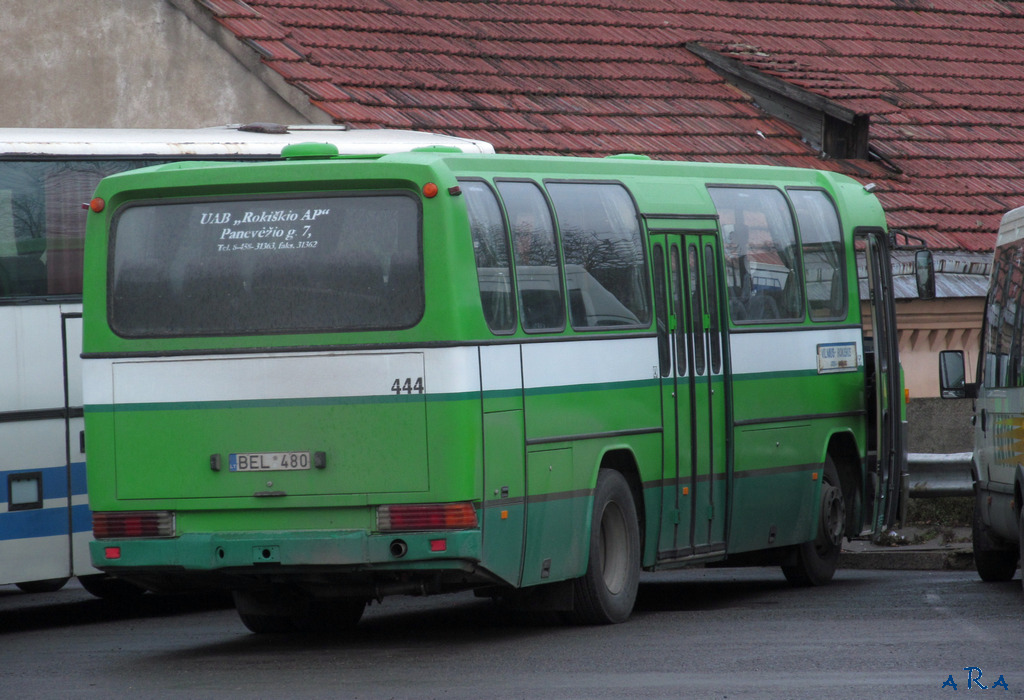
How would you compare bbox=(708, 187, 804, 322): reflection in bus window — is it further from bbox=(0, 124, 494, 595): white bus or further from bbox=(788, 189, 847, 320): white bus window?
bbox=(0, 124, 494, 595): white bus

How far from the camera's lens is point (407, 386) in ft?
34.2

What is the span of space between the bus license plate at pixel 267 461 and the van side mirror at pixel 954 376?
5510 millimetres

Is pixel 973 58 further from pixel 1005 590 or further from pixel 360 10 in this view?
pixel 1005 590

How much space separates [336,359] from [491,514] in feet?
3.91

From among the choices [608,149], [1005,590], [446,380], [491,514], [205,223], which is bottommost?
[1005,590]

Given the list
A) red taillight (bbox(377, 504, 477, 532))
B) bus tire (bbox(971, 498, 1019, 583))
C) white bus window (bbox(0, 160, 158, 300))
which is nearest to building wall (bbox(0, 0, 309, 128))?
white bus window (bbox(0, 160, 158, 300))

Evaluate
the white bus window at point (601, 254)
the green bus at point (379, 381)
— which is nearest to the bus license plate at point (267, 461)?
the green bus at point (379, 381)

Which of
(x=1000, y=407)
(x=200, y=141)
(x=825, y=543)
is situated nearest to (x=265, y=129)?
(x=200, y=141)

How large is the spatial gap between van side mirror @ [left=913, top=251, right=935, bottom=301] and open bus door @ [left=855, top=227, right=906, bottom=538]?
11.3 inches

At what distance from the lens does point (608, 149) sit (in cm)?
2016

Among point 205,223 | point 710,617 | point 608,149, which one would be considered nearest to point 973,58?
point 608,149

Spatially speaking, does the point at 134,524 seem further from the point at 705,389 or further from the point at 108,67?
the point at 108,67

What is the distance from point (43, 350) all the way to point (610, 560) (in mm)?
4064

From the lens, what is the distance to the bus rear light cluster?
1077cm
